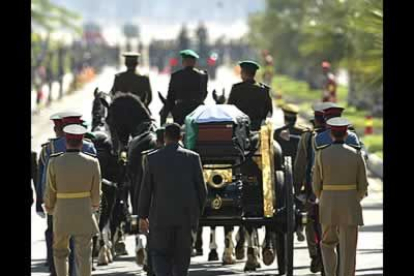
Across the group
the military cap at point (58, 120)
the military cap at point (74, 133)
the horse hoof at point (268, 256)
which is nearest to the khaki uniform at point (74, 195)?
the military cap at point (74, 133)

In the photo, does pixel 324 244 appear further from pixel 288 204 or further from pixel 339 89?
pixel 339 89

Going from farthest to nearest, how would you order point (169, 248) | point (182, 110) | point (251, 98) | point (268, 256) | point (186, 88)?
1. point (186, 88)
2. point (182, 110)
3. point (251, 98)
4. point (268, 256)
5. point (169, 248)

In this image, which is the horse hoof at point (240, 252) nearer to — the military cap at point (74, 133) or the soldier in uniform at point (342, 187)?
the soldier in uniform at point (342, 187)

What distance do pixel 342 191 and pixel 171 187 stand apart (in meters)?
1.68

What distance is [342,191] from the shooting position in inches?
577

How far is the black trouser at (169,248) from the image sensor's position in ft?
46.1

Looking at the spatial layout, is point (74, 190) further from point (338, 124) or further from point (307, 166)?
point (307, 166)

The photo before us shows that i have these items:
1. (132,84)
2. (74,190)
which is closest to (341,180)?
(74,190)

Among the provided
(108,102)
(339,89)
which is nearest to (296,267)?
(108,102)

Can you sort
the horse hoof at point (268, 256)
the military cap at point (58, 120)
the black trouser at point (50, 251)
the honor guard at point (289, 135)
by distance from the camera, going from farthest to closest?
the honor guard at point (289, 135) → the horse hoof at point (268, 256) → the military cap at point (58, 120) → the black trouser at point (50, 251)

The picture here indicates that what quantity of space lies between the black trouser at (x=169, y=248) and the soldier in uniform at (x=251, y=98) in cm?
378

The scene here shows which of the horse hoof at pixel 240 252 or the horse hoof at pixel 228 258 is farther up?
the horse hoof at pixel 240 252

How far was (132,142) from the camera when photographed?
17.3 meters
